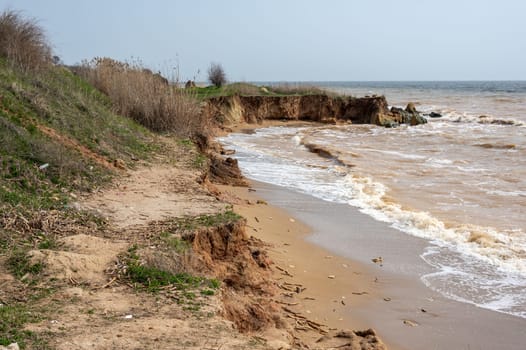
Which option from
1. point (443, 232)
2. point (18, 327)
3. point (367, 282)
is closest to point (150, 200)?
point (367, 282)

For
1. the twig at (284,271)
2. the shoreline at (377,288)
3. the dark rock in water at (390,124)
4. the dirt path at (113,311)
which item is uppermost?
the dirt path at (113,311)

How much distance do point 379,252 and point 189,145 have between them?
22.1 ft

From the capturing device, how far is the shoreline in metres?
5.48

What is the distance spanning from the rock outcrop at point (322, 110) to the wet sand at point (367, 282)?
23.1m


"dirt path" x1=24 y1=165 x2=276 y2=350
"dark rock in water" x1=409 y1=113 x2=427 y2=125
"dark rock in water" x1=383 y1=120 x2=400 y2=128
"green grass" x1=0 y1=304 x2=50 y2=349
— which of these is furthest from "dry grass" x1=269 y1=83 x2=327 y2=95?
"green grass" x1=0 y1=304 x2=50 y2=349

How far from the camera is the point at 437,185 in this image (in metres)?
13.4

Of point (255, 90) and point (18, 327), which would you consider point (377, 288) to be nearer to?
point (18, 327)

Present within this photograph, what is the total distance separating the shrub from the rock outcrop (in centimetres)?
1810

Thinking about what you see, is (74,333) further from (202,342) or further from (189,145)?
(189,145)


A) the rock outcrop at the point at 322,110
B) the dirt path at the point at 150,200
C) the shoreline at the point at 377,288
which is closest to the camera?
the shoreline at the point at 377,288

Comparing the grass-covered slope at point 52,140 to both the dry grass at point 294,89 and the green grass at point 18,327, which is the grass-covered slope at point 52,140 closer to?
the green grass at point 18,327

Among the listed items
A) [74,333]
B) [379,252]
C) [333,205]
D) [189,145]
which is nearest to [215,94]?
[189,145]

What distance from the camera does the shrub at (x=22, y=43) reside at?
1291 cm

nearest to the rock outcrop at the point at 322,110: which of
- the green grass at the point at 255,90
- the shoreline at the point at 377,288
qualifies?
the green grass at the point at 255,90
